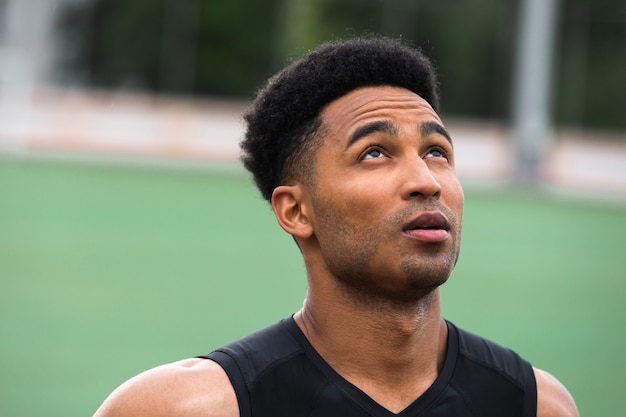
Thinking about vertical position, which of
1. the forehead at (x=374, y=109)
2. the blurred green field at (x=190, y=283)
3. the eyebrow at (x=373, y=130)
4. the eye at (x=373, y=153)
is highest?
the forehead at (x=374, y=109)

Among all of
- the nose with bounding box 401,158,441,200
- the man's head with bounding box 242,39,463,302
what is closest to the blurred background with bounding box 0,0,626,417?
the man's head with bounding box 242,39,463,302

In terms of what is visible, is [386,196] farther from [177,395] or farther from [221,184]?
[221,184]

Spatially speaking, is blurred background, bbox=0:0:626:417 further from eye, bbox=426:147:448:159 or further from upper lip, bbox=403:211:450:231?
upper lip, bbox=403:211:450:231

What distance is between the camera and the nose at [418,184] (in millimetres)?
3236

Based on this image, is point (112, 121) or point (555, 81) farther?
point (555, 81)

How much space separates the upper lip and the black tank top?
17.8 inches

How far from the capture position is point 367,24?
39094 millimetres

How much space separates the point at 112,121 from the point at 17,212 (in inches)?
514

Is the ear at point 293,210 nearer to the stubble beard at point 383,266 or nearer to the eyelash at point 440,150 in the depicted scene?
the stubble beard at point 383,266

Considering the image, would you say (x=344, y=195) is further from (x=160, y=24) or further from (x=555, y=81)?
(x=555, y=81)

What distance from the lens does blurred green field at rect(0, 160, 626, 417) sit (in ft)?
31.0

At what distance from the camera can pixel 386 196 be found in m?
3.26

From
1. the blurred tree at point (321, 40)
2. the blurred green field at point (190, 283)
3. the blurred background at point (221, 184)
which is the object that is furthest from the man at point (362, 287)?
the blurred tree at point (321, 40)

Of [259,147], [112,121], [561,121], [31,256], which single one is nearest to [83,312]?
[31,256]
